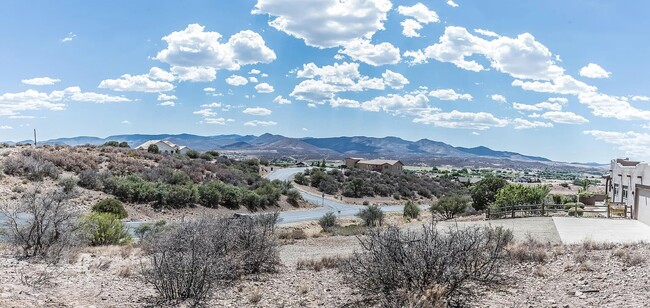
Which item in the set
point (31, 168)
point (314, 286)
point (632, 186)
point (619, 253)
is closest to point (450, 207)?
point (632, 186)

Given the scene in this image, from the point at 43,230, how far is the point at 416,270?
9.62m

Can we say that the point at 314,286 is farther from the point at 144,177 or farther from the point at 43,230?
the point at 144,177

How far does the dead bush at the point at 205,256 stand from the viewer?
1063cm

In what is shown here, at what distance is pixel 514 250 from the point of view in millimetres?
15039

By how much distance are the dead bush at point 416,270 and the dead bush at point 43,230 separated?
7.72 m

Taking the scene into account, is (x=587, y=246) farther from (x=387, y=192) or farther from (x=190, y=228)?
(x=387, y=192)

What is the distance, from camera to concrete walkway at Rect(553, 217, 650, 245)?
21062 millimetres

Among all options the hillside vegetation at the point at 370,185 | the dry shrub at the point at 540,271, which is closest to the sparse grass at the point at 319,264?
the dry shrub at the point at 540,271

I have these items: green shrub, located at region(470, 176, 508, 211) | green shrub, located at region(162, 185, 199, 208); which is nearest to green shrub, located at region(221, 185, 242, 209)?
green shrub, located at region(162, 185, 199, 208)

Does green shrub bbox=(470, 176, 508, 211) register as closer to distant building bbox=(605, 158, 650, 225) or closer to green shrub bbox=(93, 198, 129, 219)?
distant building bbox=(605, 158, 650, 225)

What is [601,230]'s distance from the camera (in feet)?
82.3

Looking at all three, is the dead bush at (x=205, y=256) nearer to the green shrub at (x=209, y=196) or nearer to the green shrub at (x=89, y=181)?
the green shrub at (x=89, y=181)

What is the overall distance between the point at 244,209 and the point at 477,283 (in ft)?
141

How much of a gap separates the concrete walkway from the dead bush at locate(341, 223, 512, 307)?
10.8m
